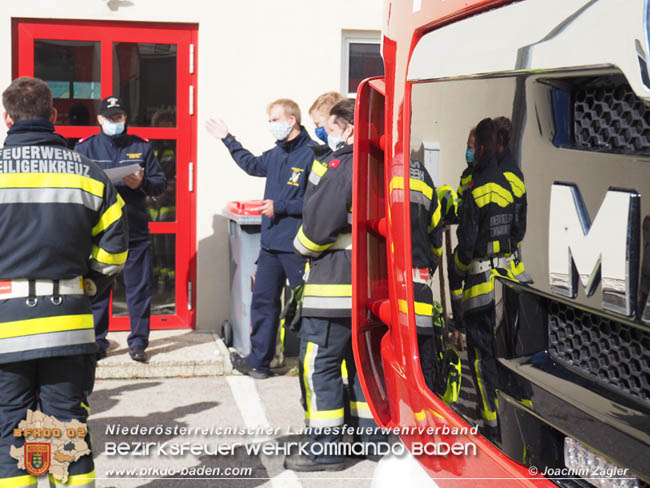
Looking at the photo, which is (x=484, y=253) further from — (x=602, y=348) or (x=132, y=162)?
(x=132, y=162)

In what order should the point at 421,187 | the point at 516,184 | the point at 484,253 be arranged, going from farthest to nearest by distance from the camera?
the point at 421,187
the point at 484,253
the point at 516,184

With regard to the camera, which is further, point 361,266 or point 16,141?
point 16,141

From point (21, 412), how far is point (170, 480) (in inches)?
48.9

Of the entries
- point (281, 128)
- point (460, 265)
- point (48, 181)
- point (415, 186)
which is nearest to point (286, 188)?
point (281, 128)

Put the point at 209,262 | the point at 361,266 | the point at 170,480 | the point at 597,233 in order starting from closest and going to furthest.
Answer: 1. the point at 597,233
2. the point at 361,266
3. the point at 170,480
4. the point at 209,262

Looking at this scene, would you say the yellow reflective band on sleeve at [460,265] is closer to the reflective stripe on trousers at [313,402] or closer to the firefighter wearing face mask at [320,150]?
the firefighter wearing face mask at [320,150]

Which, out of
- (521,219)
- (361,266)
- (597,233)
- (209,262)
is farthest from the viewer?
(209,262)

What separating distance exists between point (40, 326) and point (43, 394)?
0.98ft

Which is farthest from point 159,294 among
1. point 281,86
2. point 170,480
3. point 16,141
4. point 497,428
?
point 497,428

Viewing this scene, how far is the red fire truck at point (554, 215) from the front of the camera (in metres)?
1.06

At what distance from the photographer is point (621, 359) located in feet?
3.73

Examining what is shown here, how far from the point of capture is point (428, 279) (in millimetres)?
1673

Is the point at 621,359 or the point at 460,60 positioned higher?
the point at 460,60

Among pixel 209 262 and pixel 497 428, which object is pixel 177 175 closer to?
pixel 209 262
